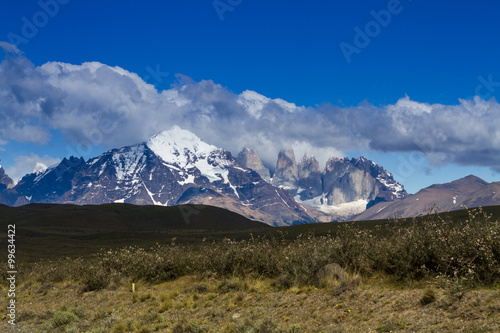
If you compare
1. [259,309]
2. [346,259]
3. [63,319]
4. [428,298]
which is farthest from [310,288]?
[63,319]

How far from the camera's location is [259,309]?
13.0 m

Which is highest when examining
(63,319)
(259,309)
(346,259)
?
(346,259)

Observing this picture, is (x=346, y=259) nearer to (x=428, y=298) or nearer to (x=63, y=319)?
(x=428, y=298)

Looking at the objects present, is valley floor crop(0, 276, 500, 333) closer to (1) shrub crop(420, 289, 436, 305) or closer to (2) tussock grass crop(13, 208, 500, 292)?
(1) shrub crop(420, 289, 436, 305)

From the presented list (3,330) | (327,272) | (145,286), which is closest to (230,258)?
(145,286)

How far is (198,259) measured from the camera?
2067cm

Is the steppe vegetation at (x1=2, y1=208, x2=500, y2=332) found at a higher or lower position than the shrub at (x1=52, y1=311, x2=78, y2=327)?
higher

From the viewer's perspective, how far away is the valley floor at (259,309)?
31.4 feet

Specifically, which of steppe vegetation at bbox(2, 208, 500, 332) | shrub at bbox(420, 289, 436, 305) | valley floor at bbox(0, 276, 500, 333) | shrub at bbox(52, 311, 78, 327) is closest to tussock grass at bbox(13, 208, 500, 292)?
steppe vegetation at bbox(2, 208, 500, 332)

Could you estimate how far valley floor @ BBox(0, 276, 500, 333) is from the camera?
31.4ft

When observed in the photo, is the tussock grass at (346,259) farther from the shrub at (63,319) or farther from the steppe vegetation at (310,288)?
the shrub at (63,319)

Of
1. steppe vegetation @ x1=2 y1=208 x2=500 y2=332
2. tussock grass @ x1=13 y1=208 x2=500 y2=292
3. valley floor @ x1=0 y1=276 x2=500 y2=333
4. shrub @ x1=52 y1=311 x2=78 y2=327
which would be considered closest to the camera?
valley floor @ x1=0 y1=276 x2=500 y2=333

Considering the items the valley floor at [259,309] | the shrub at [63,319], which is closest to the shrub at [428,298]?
the valley floor at [259,309]

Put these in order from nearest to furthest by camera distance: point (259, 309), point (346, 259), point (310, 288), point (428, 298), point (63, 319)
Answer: point (428, 298)
point (259, 309)
point (310, 288)
point (346, 259)
point (63, 319)
